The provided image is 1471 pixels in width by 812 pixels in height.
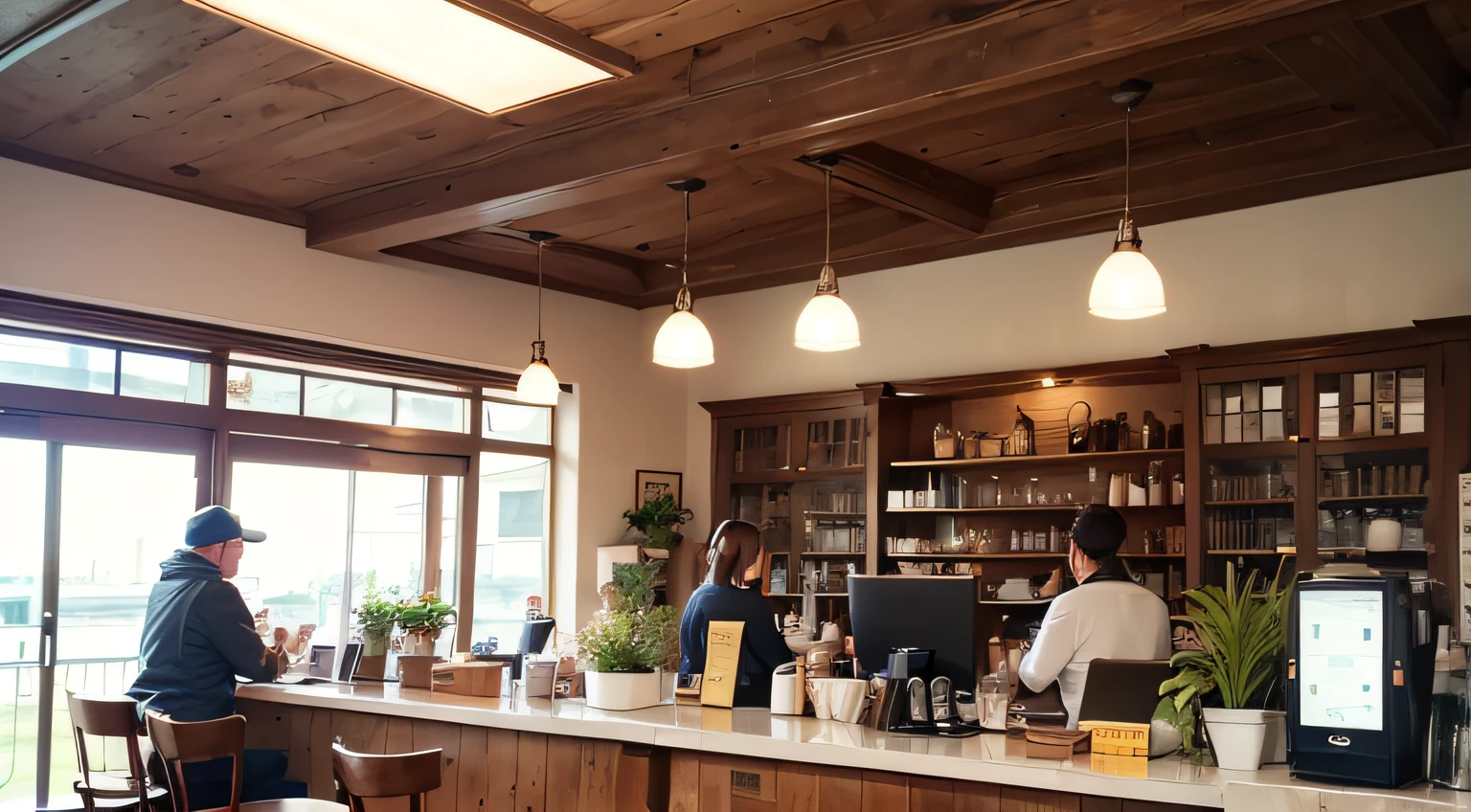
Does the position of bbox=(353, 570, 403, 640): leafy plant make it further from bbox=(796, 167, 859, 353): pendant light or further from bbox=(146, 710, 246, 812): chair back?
bbox=(796, 167, 859, 353): pendant light

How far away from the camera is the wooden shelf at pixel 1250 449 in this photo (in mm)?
5250

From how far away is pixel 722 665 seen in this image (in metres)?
4.00

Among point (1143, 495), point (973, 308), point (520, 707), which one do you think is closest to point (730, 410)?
point (973, 308)

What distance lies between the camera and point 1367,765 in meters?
2.64

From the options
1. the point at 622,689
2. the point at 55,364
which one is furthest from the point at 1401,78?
the point at 55,364

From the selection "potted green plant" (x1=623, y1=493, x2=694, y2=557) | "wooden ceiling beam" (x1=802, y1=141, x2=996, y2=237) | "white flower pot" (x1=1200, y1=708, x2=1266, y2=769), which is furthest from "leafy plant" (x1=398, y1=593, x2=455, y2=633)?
"white flower pot" (x1=1200, y1=708, x2=1266, y2=769)

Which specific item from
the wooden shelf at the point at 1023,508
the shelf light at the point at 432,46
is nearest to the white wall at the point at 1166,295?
the wooden shelf at the point at 1023,508

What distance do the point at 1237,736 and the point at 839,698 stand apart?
126 cm

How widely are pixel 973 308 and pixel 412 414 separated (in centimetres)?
339

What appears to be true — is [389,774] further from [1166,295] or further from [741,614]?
[1166,295]

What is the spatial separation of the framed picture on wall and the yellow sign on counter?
3.71m

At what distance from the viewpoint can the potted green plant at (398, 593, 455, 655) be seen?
4.81 m

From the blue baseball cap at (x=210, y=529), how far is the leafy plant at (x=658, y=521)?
326 cm

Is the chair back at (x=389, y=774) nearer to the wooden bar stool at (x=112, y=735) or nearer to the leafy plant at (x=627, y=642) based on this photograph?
the leafy plant at (x=627, y=642)
